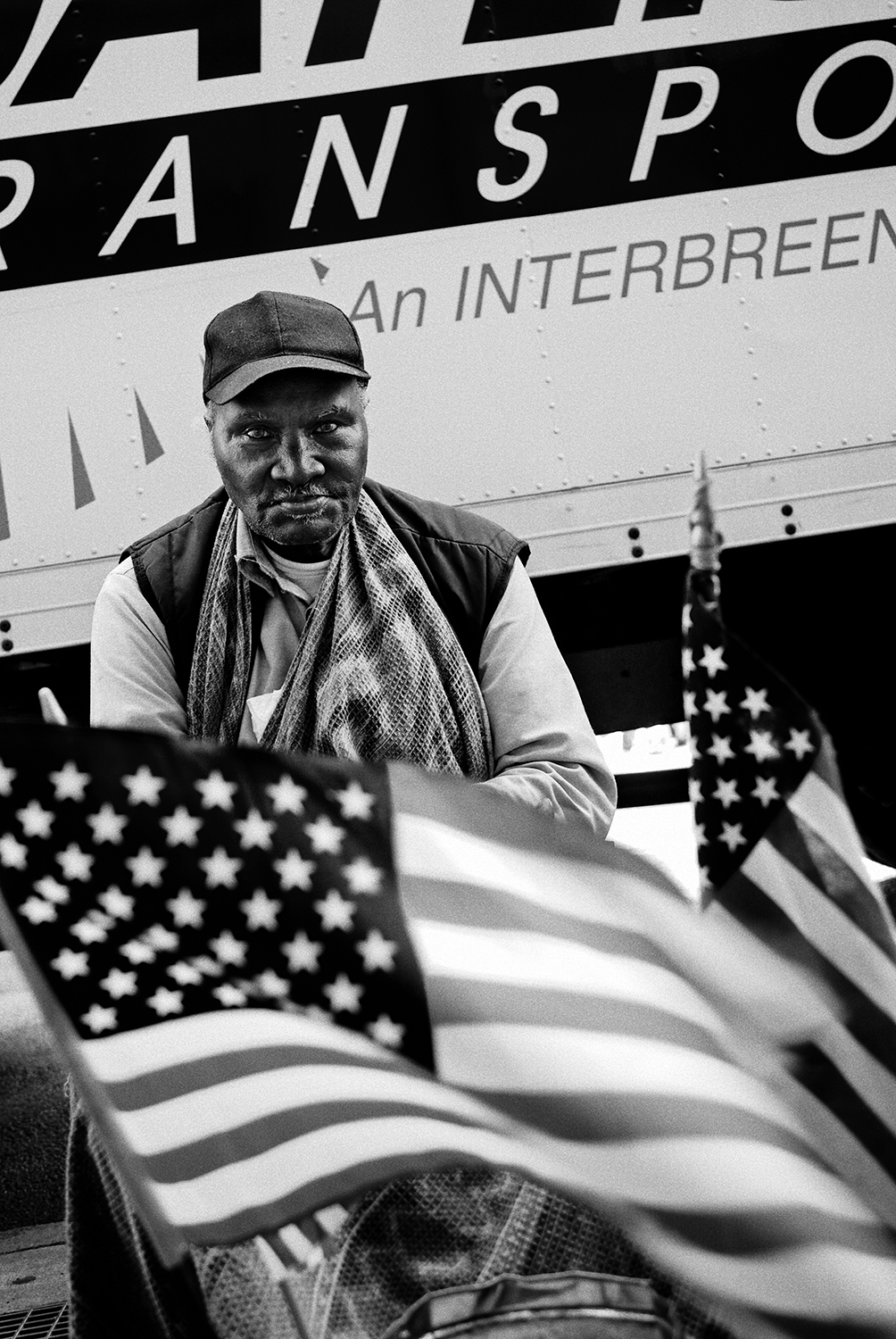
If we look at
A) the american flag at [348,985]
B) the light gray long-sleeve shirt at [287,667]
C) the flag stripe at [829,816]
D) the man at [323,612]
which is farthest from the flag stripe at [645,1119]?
the light gray long-sleeve shirt at [287,667]

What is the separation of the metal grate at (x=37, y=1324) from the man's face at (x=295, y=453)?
170 centimetres

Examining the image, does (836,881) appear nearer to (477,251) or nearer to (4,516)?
(477,251)

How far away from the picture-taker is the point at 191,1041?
1.66 meters

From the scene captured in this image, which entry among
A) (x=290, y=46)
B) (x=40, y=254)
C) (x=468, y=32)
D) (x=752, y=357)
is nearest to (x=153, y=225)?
(x=40, y=254)

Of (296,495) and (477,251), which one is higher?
(477,251)

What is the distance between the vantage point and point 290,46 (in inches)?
167

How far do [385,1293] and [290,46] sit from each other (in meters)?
3.52

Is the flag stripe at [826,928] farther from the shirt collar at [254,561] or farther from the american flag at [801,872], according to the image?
the shirt collar at [254,561]

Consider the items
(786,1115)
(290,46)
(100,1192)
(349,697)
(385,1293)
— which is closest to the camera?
(786,1115)

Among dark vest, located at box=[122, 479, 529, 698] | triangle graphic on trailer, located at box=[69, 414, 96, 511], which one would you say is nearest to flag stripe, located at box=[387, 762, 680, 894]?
dark vest, located at box=[122, 479, 529, 698]

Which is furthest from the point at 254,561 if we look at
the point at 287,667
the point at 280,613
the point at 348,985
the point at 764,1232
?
the point at 764,1232

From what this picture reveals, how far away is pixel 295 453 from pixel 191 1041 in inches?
58.2

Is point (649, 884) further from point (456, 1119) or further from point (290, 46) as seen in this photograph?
point (290, 46)

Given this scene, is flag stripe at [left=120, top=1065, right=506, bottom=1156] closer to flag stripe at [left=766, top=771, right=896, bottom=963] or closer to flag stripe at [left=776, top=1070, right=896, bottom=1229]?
flag stripe at [left=776, top=1070, right=896, bottom=1229]
